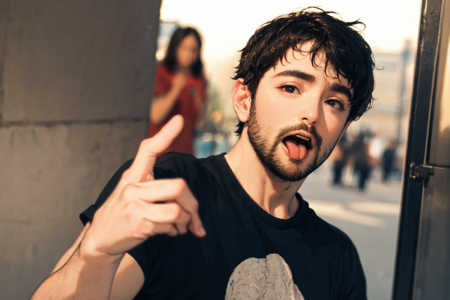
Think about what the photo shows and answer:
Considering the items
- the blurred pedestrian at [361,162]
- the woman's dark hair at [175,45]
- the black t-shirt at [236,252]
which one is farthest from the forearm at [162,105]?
the blurred pedestrian at [361,162]

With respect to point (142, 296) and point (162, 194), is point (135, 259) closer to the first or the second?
point (142, 296)

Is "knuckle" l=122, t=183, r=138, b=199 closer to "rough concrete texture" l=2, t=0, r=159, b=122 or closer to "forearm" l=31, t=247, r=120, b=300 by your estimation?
"forearm" l=31, t=247, r=120, b=300

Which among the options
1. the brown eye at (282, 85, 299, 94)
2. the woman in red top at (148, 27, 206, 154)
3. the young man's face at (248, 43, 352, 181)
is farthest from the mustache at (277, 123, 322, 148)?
the woman in red top at (148, 27, 206, 154)

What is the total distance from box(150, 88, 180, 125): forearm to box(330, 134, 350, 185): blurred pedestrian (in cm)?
1008

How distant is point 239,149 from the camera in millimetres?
1718

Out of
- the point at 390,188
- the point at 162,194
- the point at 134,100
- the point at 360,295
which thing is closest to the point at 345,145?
the point at 390,188

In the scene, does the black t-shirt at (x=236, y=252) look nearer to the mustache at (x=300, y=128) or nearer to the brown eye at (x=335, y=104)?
the mustache at (x=300, y=128)

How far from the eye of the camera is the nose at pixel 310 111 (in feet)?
4.95

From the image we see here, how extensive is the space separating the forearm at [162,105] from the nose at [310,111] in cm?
227

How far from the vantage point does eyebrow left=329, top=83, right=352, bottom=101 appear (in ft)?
5.16

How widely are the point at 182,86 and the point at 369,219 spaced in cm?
647

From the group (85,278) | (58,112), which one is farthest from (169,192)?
(58,112)

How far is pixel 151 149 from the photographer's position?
105 cm

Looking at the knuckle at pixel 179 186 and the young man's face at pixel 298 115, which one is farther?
the young man's face at pixel 298 115
